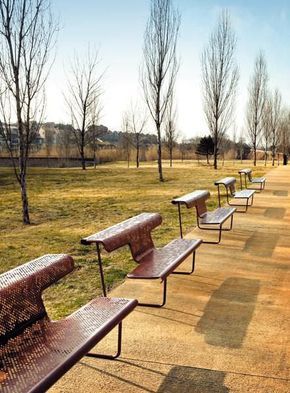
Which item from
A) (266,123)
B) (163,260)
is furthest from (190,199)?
(266,123)

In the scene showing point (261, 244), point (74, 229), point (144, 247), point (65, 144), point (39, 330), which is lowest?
point (74, 229)

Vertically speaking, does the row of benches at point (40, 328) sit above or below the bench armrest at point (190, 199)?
below

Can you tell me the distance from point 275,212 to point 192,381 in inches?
293

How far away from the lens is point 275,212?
9.71 meters

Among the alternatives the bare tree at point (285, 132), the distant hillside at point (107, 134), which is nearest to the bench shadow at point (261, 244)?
the distant hillside at point (107, 134)

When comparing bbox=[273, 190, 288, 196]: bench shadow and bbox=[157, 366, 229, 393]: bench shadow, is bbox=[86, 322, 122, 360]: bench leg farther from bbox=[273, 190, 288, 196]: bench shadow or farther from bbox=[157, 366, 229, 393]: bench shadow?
bbox=[273, 190, 288, 196]: bench shadow

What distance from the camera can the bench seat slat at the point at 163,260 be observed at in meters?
3.70

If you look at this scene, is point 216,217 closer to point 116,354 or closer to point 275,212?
point 275,212

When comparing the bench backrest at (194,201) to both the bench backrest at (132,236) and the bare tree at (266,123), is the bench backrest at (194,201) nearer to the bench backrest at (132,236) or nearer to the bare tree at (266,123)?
the bench backrest at (132,236)

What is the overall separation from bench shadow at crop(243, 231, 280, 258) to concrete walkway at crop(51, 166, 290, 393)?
0.31 m

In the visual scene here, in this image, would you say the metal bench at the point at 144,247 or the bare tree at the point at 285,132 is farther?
the bare tree at the point at 285,132

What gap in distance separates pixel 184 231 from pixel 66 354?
17.9ft

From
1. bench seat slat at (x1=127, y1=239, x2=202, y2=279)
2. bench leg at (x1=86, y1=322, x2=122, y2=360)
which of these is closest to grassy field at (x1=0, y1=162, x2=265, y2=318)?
bench seat slat at (x1=127, y1=239, x2=202, y2=279)

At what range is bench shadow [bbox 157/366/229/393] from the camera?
2.66 m
